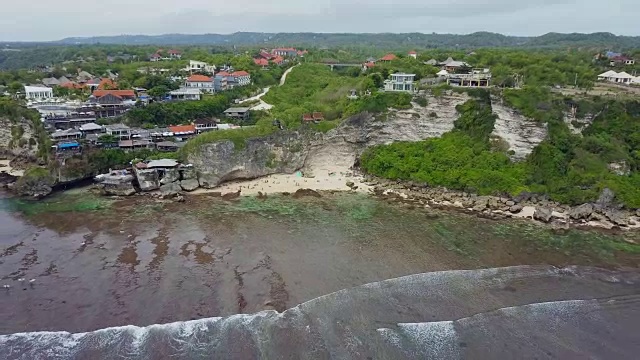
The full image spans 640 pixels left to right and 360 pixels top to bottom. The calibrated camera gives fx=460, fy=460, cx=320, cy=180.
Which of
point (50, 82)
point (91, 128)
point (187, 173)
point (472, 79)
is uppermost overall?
point (472, 79)

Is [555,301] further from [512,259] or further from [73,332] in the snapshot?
[73,332]

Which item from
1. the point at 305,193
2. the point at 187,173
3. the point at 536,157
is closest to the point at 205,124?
the point at 187,173

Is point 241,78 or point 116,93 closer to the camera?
point 116,93

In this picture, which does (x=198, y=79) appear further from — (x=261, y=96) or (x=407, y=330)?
(x=407, y=330)

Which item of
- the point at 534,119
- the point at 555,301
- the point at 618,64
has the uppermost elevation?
the point at 618,64

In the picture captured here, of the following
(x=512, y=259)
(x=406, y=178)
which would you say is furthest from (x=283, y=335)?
(x=406, y=178)
